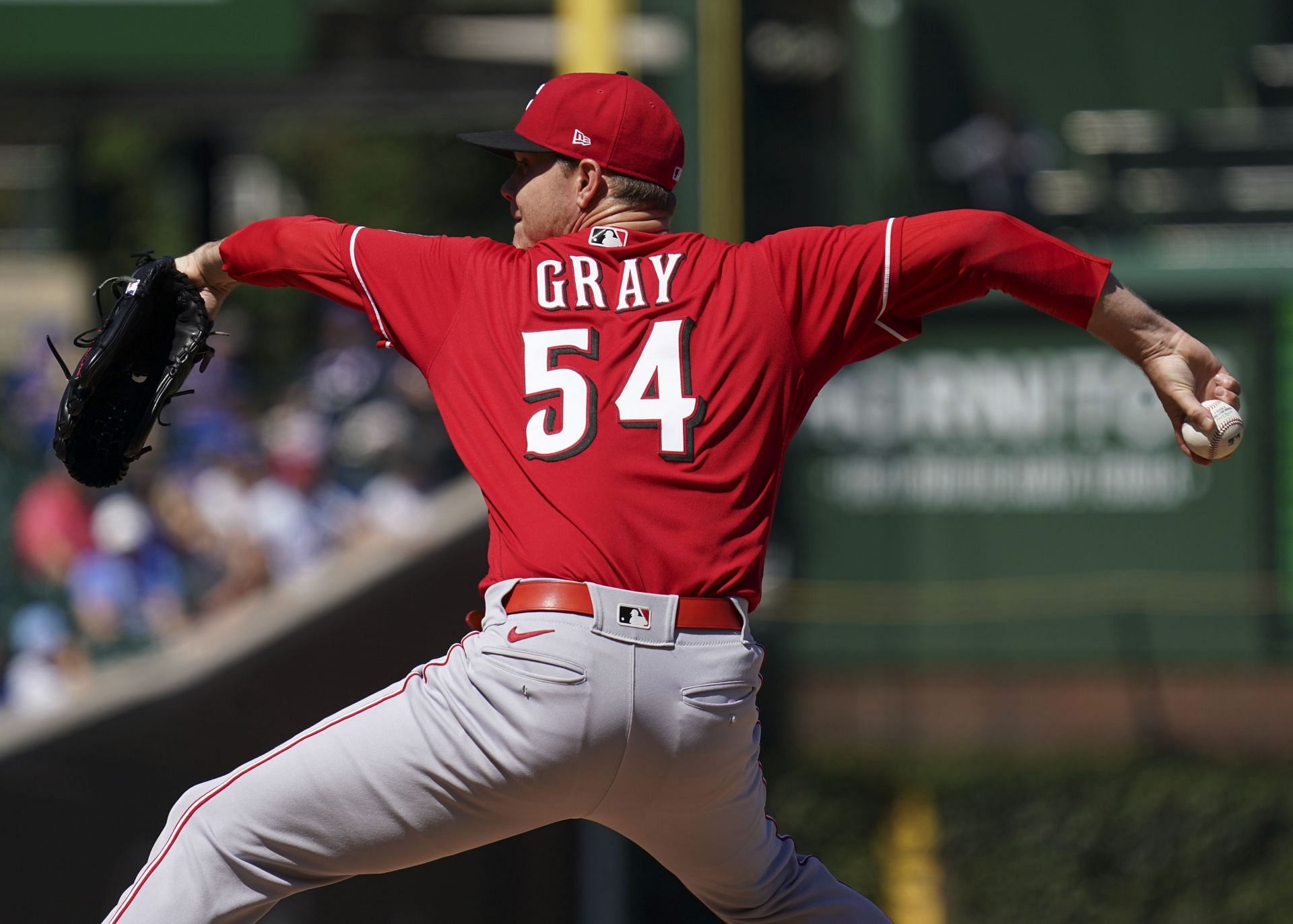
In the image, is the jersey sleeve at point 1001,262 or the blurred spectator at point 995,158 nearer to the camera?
the jersey sleeve at point 1001,262

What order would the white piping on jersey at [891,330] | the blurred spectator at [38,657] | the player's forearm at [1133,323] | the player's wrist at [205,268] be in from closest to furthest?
the player's forearm at [1133,323], the white piping on jersey at [891,330], the player's wrist at [205,268], the blurred spectator at [38,657]

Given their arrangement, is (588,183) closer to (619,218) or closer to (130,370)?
(619,218)

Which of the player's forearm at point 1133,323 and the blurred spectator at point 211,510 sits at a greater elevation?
the player's forearm at point 1133,323

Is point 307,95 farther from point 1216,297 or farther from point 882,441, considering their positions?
point 1216,297

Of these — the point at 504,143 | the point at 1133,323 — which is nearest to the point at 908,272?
the point at 1133,323

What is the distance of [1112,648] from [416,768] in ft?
17.2

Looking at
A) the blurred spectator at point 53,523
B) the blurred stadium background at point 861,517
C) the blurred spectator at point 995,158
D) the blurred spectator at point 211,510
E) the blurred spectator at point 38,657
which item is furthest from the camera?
the blurred spectator at point 995,158

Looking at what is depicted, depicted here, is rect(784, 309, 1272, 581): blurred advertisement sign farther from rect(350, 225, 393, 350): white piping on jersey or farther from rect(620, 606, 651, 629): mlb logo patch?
rect(620, 606, 651, 629): mlb logo patch

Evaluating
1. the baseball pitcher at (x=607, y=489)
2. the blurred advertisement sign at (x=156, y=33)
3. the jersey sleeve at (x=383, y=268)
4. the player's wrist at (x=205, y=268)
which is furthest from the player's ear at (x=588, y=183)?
the blurred advertisement sign at (x=156, y=33)

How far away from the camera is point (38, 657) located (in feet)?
21.6

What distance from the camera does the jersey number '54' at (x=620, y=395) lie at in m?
2.46

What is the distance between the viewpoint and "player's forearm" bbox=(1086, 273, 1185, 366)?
2574mm

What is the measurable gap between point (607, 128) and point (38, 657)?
4862 millimetres

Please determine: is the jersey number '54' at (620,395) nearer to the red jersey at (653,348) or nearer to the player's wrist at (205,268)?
the red jersey at (653,348)
